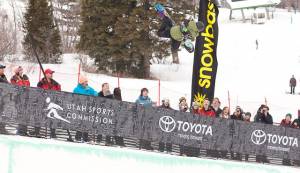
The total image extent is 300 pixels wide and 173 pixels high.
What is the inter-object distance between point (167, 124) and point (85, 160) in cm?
293

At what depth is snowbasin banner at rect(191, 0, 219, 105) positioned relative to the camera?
16750mm

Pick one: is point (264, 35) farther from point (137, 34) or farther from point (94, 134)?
point (94, 134)

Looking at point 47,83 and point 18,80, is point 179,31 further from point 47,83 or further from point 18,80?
point 18,80

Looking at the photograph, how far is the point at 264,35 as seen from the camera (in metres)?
63.2

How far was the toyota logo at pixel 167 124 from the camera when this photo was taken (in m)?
13.4

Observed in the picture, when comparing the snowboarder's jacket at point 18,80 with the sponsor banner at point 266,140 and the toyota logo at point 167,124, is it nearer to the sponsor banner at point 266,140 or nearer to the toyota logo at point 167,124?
the toyota logo at point 167,124

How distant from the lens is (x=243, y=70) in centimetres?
4516

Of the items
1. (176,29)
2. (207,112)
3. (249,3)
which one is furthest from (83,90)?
(249,3)

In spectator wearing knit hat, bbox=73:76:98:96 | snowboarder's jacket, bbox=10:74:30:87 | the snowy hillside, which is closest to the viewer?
spectator wearing knit hat, bbox=73:76:98:96

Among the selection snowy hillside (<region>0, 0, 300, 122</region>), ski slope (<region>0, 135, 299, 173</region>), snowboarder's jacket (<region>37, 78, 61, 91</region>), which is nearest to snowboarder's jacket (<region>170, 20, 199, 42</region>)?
snowboarder's jacket (<region>37, 78, 61, 91</region>)

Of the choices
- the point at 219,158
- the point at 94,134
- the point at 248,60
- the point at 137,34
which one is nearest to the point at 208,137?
the point at 219,158

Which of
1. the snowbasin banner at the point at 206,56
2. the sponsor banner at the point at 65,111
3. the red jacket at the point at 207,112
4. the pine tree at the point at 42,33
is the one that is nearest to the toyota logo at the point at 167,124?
the sponsor banner at the point at 65,111

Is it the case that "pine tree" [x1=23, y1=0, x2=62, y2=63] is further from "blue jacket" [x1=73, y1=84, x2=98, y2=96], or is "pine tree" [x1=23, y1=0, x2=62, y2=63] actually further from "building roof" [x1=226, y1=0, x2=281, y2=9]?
"building roof" [x1=226, y1=0, x2=281, y2=9]

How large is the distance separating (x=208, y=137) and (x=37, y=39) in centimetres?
2201
